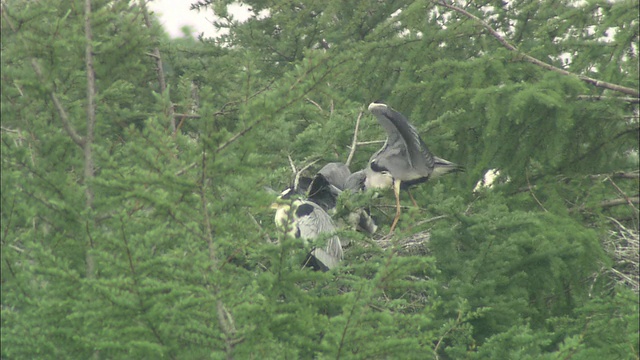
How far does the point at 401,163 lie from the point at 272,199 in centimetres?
375

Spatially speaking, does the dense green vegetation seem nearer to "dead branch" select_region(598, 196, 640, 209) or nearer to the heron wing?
"dead branch" select_region(598, 196, 640, 209)

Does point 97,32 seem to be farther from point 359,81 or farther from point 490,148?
point 359,81

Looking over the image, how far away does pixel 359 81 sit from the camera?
8.77 metres

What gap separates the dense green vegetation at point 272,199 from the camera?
386 centimetres

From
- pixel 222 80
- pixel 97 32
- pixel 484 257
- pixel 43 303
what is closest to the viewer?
pixel 43 303

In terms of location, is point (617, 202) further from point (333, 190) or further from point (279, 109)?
point (279, 109)

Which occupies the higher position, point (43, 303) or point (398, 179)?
point (43, 303)

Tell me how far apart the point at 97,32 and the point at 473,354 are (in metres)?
2.57

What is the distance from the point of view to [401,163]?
775 cm

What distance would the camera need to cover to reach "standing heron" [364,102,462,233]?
7.53 meters

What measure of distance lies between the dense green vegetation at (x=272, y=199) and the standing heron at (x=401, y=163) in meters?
0.22

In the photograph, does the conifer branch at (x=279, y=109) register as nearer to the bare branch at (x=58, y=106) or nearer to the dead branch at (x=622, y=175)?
the bare branch at (x=58, y=106)

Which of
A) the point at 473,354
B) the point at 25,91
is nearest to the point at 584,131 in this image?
the point at 473,354

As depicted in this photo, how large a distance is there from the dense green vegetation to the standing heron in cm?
22
